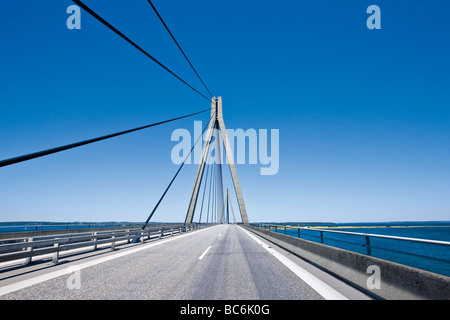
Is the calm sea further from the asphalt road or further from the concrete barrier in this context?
the asphalt road

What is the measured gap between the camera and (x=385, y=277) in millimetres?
3949

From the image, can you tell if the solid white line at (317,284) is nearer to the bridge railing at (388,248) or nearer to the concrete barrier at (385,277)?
the concrete barrier at (385,277)

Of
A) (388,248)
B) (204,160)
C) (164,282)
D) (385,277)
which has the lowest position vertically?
(388,248)

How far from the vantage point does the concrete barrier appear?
3139mm

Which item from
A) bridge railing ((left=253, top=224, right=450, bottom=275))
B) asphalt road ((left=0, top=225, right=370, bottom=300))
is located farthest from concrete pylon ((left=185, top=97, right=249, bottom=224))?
asphalt road ((left=0, top=225, right=370, bottom=300))

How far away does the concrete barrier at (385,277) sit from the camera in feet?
10.3

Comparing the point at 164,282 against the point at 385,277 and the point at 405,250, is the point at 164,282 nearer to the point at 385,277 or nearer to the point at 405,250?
the point at 385,277

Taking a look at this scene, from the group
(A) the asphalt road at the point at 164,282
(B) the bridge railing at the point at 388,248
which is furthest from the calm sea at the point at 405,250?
(A) the asphalt road at the point at 164,282

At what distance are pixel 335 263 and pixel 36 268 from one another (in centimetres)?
779

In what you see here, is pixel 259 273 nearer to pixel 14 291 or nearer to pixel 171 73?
pixel 14 291

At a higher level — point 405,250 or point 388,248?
point 388,248

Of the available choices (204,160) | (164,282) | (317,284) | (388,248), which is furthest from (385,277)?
(204,160)
